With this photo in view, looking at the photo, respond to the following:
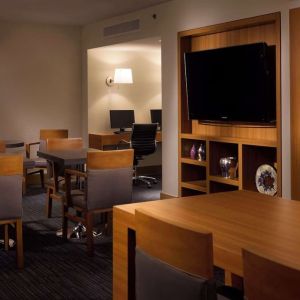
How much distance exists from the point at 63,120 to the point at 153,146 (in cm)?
162

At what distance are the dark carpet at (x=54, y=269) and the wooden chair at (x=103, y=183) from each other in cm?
23

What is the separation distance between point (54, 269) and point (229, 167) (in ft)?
7.65

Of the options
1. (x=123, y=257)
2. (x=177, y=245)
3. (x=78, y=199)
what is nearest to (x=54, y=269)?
(x=78, y=199)

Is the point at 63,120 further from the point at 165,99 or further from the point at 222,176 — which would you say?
the point at 222,176

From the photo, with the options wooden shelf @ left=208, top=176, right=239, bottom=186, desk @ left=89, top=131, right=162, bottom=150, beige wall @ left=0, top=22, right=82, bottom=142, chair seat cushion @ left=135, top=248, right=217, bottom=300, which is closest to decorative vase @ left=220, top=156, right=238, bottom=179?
wooden shelf @ left=208, top=176, right=239, bottom=186

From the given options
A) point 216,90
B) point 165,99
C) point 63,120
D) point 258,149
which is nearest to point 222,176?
point 258,149

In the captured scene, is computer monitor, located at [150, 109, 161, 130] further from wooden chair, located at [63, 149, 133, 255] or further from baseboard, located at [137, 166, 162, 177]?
wooden chair, located at [63, 149, 133, 255]

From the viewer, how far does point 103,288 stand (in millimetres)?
3625

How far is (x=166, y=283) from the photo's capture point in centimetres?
166

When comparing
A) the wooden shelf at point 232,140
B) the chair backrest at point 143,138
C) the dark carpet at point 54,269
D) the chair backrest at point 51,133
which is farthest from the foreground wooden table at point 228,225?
the chair backrest at point 143,138

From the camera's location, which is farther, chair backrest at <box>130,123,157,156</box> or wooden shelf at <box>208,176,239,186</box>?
chair backrest at <box>130,123,157,156</box>

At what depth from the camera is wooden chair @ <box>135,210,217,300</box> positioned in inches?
60.5

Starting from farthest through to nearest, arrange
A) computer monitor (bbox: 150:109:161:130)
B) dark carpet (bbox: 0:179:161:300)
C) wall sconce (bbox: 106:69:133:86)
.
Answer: computer monitor (bbox: 150:109:161:130) < wall sconce (bbox: 106:69:133:86) < dark carpet (bbox: 0:179:161:300)

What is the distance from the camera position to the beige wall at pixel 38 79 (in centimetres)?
789
